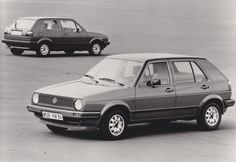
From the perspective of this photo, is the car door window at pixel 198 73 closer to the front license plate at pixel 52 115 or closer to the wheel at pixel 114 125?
the wheel at pixel 114 125

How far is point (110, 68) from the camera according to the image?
44.7 ft

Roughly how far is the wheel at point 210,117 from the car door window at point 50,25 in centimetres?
1691

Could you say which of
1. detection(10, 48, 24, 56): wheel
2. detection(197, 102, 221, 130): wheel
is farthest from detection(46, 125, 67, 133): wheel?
detection(10, 48, 24, 56): wheel

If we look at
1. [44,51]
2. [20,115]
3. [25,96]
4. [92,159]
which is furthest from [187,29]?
[92,159]

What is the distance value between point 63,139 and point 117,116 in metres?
0.92

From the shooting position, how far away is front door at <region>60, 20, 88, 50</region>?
30734mm

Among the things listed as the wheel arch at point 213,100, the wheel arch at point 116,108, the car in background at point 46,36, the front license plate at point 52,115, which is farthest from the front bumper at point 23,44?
the wheel arch at point 116,108

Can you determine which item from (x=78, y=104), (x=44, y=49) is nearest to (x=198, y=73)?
(x=78, y=104)

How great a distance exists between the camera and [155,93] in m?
13.2

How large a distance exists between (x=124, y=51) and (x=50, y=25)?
144 inches

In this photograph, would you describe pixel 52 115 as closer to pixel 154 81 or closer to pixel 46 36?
pixel 154 81

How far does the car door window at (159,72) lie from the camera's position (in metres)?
13.3

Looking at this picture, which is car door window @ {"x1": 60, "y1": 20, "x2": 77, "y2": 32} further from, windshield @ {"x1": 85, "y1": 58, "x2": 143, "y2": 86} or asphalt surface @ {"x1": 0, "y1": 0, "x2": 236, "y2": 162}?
windshield @ {"x1": 85, "y1": 58, "x2": 143, "y2": 86}

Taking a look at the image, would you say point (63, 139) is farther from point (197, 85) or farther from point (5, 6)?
point (5, 6)
